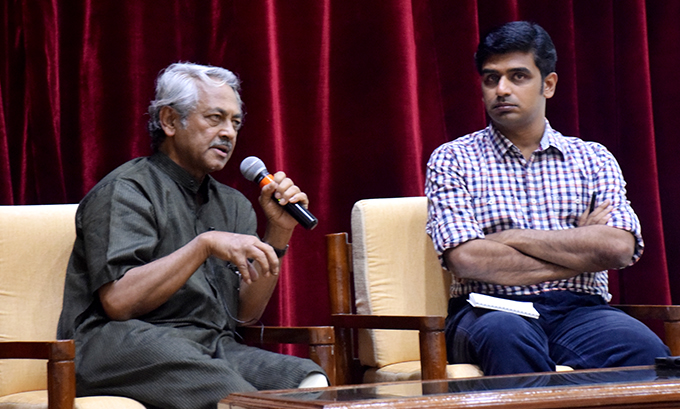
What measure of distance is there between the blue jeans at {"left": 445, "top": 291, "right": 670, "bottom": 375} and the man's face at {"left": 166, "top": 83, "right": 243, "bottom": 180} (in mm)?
796

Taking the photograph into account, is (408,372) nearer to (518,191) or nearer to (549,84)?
(518,191)

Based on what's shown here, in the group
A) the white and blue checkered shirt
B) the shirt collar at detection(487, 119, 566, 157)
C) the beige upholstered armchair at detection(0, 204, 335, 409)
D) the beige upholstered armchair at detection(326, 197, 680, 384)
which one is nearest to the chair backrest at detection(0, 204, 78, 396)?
the beige upholstered armchair at detection(0, 204, 335, 409)

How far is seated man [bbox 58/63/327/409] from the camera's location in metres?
1.81

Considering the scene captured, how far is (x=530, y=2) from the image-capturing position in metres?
2.97

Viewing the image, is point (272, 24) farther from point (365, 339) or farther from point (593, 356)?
point (593, 356)

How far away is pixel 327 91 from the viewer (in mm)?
2670

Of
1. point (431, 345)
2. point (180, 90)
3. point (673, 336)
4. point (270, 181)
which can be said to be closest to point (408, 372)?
point (431, 345)

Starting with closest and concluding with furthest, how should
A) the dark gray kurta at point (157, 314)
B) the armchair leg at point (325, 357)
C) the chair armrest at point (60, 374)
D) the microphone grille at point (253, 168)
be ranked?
1. the chair armrest at point (60, 374)
2. the dark gray kurta at point (157, 314)
3. the armchair leg at point (325, 357)
4. the microphone grille at point (253, 168)

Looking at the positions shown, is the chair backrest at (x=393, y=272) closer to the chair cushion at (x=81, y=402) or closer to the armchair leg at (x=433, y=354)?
the armchair leg at (x=433, y=354)

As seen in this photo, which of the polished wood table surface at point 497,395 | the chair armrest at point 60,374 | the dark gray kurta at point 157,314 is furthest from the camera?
the dark gray kurta at point 157,314

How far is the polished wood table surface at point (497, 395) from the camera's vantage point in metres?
1.10

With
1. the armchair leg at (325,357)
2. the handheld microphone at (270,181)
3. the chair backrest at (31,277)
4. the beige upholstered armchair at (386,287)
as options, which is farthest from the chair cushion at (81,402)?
the beige upholstered armchair at (386,287)

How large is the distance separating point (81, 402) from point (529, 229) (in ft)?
4.19

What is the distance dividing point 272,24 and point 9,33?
0.79 m
